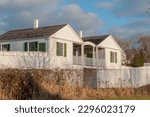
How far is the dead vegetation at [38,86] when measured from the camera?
19.4 metres

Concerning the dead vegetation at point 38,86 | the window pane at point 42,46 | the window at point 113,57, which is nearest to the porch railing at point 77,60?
the window pane at point 42,46

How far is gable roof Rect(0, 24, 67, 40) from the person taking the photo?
43.4m

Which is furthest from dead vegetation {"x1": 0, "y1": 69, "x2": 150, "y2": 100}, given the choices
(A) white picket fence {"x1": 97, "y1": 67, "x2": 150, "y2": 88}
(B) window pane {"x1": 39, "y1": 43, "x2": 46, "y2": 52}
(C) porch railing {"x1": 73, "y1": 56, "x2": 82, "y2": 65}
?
(C) porch railing {"x1": 73, "y1": 56, "x2": 82, "y2": 65}

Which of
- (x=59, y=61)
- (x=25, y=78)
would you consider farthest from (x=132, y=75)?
(x=25, y=78)

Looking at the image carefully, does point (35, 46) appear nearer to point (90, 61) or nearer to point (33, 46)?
point (33, 46)

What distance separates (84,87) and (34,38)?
17952 millimetres

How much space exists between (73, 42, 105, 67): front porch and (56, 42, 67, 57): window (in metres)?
2.04

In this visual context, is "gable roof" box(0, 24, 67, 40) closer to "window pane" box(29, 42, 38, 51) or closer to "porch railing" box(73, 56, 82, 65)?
"window pane" box(29, 42, 38, 51)

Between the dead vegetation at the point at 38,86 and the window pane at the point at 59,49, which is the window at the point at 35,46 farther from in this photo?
the dead vegetation at the point at 38,86

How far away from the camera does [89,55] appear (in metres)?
54.0

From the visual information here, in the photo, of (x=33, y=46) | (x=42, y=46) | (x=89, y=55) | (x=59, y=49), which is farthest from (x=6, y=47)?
(x=89, y=55)

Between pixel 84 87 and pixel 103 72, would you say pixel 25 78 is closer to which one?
pixel 84 87

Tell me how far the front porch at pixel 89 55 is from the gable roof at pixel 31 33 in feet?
13.5

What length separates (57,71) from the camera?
2470 centimetres
